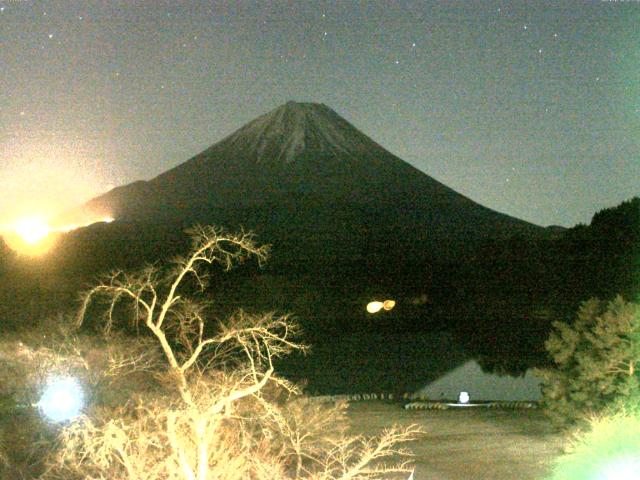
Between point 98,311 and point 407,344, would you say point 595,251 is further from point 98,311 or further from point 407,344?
point 98,311

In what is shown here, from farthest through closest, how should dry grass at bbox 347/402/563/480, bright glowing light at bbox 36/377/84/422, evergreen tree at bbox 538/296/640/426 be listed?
evergreen tree at bbox 538/296/640/426 → bright glowing light at bbox 36/377/84/422 → dry grass at bbox 347/402/563/480

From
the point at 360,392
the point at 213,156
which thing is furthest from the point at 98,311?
the point at 213,156

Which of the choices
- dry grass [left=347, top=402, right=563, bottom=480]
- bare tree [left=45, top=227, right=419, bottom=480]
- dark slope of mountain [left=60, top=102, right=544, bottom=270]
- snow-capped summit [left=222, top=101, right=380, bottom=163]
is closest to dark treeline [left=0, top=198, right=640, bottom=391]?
dry grass [left=347, top=402, right=563, bottom=480]

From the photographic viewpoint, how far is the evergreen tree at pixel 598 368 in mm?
12555

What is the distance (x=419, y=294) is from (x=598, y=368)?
1210 inches

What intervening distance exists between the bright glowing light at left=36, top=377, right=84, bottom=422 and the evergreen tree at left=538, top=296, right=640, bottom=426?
753 cm

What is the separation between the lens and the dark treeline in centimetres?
2856

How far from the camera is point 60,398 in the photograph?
11.8 meters

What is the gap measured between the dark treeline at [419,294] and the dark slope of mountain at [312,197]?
720 inches

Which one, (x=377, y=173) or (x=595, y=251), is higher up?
(x=377, y=173)

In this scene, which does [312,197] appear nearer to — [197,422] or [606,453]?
[606,453]

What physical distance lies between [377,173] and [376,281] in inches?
1959

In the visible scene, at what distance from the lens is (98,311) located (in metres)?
28.6

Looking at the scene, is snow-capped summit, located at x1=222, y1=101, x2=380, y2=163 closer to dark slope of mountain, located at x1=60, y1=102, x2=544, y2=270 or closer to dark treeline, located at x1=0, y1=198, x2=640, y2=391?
dark slope of mountain, located at x1=60, y1=102, x2=544, y2=270
